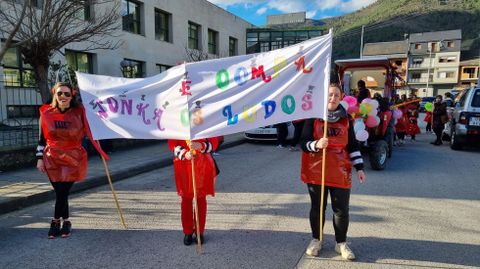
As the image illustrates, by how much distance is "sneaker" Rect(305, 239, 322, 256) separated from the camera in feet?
11.7

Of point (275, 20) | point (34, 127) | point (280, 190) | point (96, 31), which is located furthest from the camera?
point (275, 20)

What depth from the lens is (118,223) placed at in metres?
4.61

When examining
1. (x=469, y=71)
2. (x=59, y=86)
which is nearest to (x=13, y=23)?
(x=59, y=86)

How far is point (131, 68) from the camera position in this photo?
17062 mm

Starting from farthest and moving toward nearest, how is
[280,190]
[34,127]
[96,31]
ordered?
[96,31] < [34,127] < [280,190]

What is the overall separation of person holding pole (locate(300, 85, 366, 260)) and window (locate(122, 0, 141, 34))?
51.8 ft

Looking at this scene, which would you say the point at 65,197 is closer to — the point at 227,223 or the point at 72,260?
the point at 72,260

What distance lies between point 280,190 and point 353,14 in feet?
415

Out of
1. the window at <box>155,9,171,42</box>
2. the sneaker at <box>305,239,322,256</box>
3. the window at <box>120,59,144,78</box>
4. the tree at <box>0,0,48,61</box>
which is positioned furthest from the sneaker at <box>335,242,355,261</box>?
the window at <box>155,9,171,42</box>

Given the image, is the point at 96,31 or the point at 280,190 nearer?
the point at 280,190

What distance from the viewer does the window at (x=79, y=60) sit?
1453 cm

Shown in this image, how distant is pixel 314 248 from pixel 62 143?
3025mm

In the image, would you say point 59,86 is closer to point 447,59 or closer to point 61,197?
point 61,197

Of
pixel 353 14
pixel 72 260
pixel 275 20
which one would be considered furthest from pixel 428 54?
pixel 72 260
